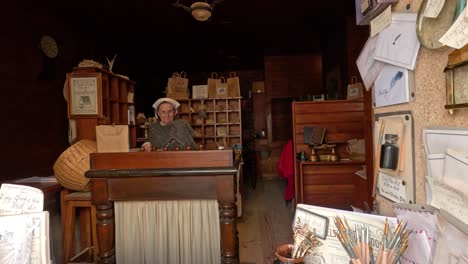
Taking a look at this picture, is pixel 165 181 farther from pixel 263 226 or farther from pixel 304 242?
pixel 263 226

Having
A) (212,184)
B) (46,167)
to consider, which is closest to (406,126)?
(212,184)

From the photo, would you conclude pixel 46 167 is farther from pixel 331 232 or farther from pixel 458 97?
pixel 458 97

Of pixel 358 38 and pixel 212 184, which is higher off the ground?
pixel 358 38

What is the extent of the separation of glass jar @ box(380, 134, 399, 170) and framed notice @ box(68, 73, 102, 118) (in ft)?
9.38

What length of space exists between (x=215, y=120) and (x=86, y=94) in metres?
2.35

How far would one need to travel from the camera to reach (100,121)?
3061 mm

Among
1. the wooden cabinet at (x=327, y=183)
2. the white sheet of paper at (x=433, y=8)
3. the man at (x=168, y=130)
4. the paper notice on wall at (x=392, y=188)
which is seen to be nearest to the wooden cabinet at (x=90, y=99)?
the man at (x=168, y=130)

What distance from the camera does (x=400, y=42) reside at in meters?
0.78

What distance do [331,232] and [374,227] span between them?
0.11 metres

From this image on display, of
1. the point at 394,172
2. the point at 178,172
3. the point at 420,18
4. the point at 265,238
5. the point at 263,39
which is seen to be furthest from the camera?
the point at 263,39

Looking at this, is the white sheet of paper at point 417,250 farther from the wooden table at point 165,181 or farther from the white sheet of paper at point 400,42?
the wooden table at point 165,181

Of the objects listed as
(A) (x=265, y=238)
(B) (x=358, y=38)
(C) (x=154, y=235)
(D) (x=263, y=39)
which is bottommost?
(A) (x=265, y=238)

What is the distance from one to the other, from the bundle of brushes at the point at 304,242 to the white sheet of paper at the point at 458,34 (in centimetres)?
56

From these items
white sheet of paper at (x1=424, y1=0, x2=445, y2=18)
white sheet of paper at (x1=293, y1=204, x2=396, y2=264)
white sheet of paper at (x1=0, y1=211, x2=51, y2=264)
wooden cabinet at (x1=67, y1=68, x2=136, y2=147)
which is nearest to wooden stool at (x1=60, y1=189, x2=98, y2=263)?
wooden cabinet at (x1=67, y1=68, x2=136, y2=147)
